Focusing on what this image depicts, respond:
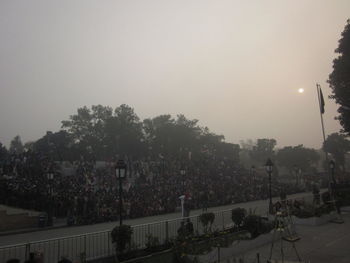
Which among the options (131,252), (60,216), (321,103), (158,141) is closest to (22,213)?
(60,216)

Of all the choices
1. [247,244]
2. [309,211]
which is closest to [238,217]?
[247,244]

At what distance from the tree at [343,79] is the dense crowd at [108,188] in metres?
13.9

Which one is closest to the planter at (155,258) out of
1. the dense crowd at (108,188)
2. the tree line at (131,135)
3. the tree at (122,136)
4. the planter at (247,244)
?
the planter at (247,244)

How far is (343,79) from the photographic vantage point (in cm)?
3450

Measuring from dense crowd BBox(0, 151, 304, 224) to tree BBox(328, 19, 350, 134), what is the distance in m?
13.9

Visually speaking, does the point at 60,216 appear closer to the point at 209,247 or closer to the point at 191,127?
the point at 209,247

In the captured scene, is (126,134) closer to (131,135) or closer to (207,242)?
(131,135)

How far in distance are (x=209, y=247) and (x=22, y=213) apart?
1421cm

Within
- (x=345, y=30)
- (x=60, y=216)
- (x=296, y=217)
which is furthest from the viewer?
(x=345, y=30)

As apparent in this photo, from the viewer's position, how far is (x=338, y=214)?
21656mm

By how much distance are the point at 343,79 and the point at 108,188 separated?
25446mm

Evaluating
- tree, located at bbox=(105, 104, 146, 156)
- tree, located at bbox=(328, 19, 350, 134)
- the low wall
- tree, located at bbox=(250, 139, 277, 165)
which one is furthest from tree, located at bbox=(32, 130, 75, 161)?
tree, located at bbox=(250, 139, 277, 165)

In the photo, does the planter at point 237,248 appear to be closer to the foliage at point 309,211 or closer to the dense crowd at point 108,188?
the foliage at point 309,211

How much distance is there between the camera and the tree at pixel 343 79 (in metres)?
33.9
